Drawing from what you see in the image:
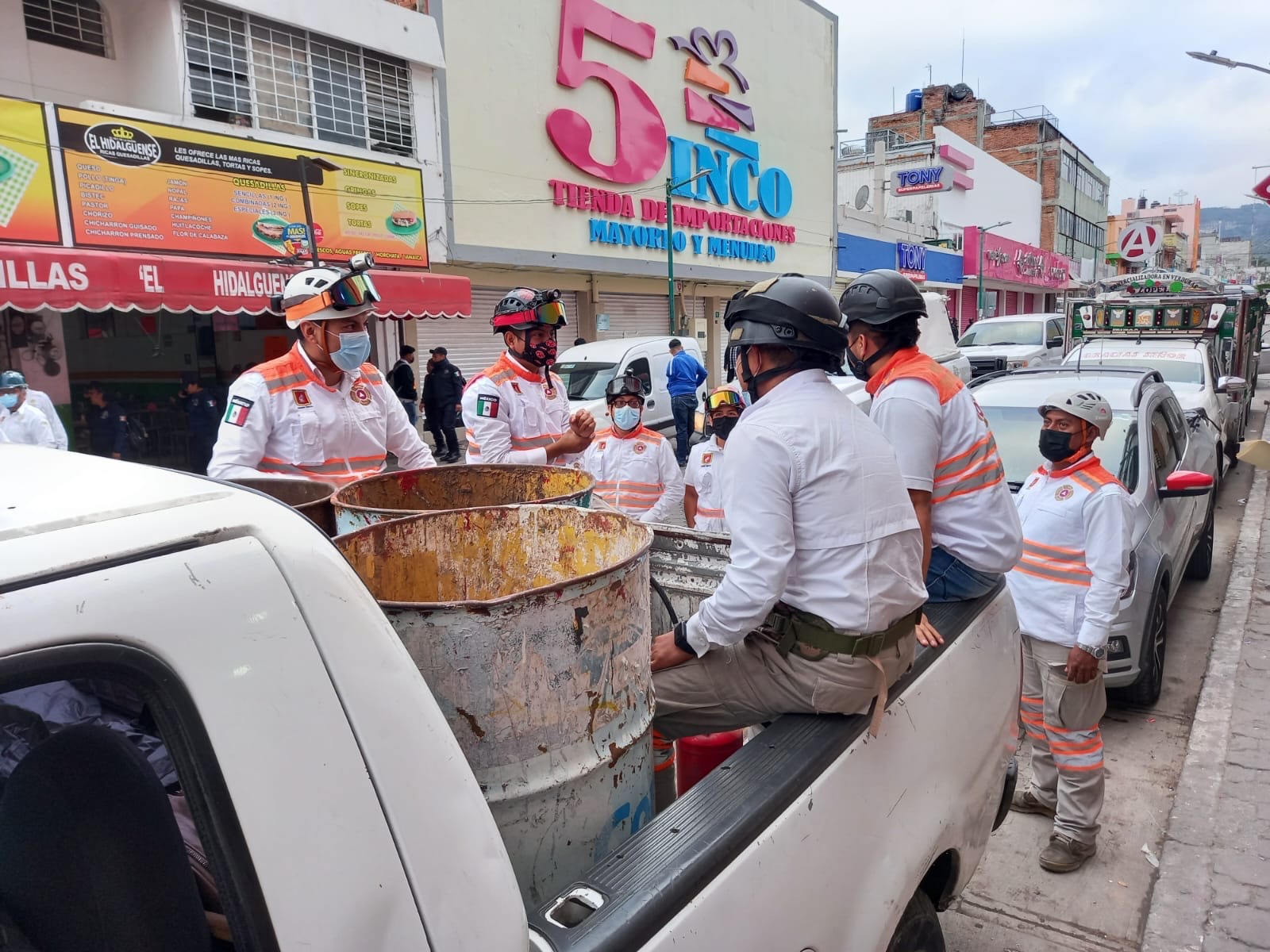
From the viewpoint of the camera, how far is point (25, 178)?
10.3 metres

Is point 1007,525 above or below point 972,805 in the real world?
above

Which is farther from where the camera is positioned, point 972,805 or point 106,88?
point 106,88

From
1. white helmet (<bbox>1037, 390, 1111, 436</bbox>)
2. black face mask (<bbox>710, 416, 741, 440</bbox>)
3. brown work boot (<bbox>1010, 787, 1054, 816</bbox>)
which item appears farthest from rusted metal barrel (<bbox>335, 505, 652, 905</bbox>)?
black face mask (<bbox>710, 416, 741, 440</bbox>)

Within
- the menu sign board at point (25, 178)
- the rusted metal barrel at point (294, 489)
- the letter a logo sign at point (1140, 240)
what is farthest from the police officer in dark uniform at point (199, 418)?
the letter a logo sign at point (1140, 240)

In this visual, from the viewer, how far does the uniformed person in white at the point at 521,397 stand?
4.32 m

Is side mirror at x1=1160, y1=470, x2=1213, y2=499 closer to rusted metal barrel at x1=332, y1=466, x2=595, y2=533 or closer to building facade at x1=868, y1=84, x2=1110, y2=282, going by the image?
rusted metal barrel at x1=332, y1=466, x2=595, y2=533

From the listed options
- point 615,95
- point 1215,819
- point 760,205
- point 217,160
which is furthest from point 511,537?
point 760,205

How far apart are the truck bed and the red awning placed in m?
10.8

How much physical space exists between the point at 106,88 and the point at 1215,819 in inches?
593

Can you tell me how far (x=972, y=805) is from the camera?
2.47m

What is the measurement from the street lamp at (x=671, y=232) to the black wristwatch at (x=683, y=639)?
61.7 ft

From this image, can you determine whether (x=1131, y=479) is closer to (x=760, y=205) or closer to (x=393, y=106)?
→ (x=393, y=106)

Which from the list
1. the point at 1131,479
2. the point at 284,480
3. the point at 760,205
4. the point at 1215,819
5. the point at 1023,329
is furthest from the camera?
the point at 760,205

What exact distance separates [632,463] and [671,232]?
52.5 ft
